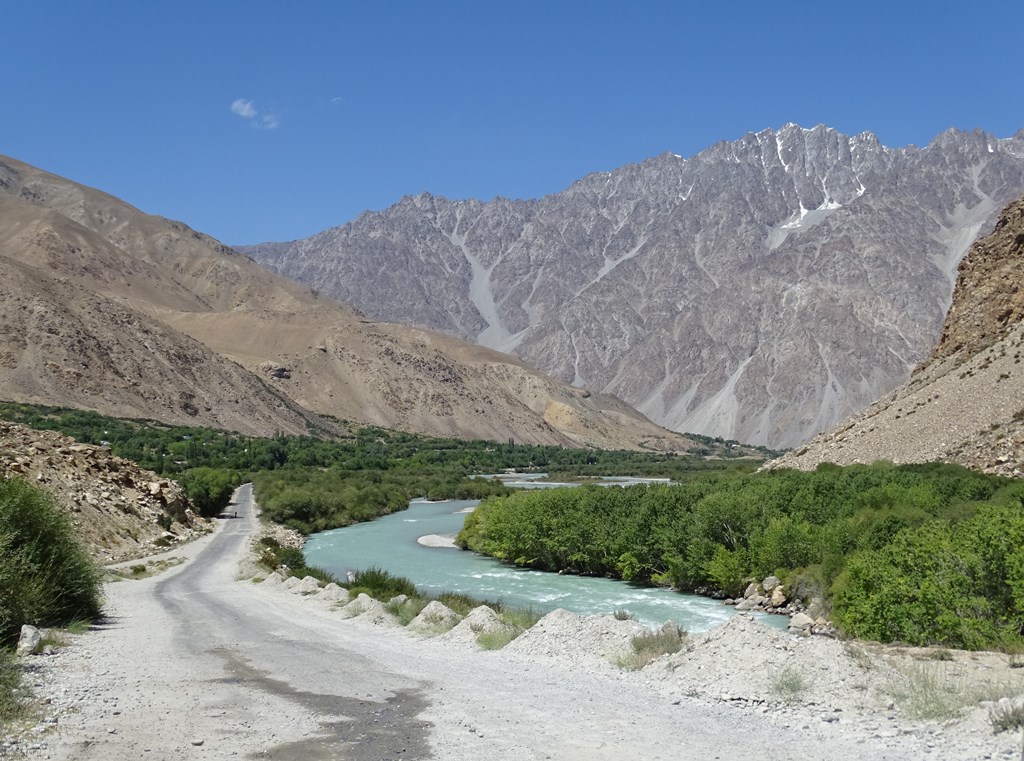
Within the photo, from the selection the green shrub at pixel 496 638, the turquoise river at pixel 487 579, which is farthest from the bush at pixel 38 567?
the turquoise river at pixel 487 579

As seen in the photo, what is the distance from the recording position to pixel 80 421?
10475cm

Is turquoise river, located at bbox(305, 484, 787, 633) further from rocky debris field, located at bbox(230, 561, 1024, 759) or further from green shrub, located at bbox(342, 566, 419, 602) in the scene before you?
rocky debris field, located at bbox(230, 561, 1024, 759)

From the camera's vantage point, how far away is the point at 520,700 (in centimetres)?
1203

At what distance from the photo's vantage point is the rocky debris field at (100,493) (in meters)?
40.6

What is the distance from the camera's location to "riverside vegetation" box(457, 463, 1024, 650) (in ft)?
62.0

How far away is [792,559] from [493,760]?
28.4 metres

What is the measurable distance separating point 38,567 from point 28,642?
170 inches

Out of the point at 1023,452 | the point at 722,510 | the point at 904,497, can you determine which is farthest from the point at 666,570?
the point at 1023,452

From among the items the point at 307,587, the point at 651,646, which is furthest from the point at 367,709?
the point at 307,587

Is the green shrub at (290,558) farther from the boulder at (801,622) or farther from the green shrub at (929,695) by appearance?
the green shrub at (929,695)

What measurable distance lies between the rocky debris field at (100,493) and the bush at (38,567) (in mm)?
16677

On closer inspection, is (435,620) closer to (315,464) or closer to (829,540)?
(829,540)

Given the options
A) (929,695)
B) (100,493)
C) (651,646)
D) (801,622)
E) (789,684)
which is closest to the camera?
(929,695)

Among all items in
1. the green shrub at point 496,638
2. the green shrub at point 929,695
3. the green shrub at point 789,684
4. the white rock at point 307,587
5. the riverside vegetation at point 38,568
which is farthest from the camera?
the white rock at point 307,587
